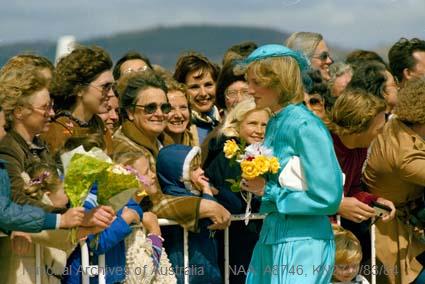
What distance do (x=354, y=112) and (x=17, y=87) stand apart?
7.57 ft

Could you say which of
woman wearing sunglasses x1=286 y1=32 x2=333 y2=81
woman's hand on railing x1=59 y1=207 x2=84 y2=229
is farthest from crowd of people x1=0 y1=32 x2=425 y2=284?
woman wearing sunglasses x1=286 y1=32 x2=333 y2=81

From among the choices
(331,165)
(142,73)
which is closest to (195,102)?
(142,73)

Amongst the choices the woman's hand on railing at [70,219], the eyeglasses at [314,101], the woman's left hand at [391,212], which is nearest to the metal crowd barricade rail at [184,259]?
the woman's left hand at [391,212]

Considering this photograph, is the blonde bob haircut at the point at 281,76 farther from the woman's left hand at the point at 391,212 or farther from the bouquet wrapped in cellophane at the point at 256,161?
the woman's left hand at the point at 391,212

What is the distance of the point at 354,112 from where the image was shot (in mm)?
8703

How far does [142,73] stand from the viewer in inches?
342

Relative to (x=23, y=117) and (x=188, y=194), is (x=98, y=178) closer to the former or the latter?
(x=23, y=117)

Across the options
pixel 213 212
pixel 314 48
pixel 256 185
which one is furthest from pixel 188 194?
pixel 314 48

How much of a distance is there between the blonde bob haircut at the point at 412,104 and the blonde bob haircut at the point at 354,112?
0.17 meters

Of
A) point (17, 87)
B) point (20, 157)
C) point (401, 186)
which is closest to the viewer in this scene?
point (20, 157)

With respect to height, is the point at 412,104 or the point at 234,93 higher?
the point at 234,93

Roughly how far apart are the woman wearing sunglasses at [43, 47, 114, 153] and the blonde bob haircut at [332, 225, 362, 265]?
1.62 m

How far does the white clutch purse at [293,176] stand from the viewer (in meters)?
7.21

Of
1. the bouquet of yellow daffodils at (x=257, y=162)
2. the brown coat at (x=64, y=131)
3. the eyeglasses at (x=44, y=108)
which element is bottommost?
the bouquet of yellow daffodils at (x=257, y=162)
